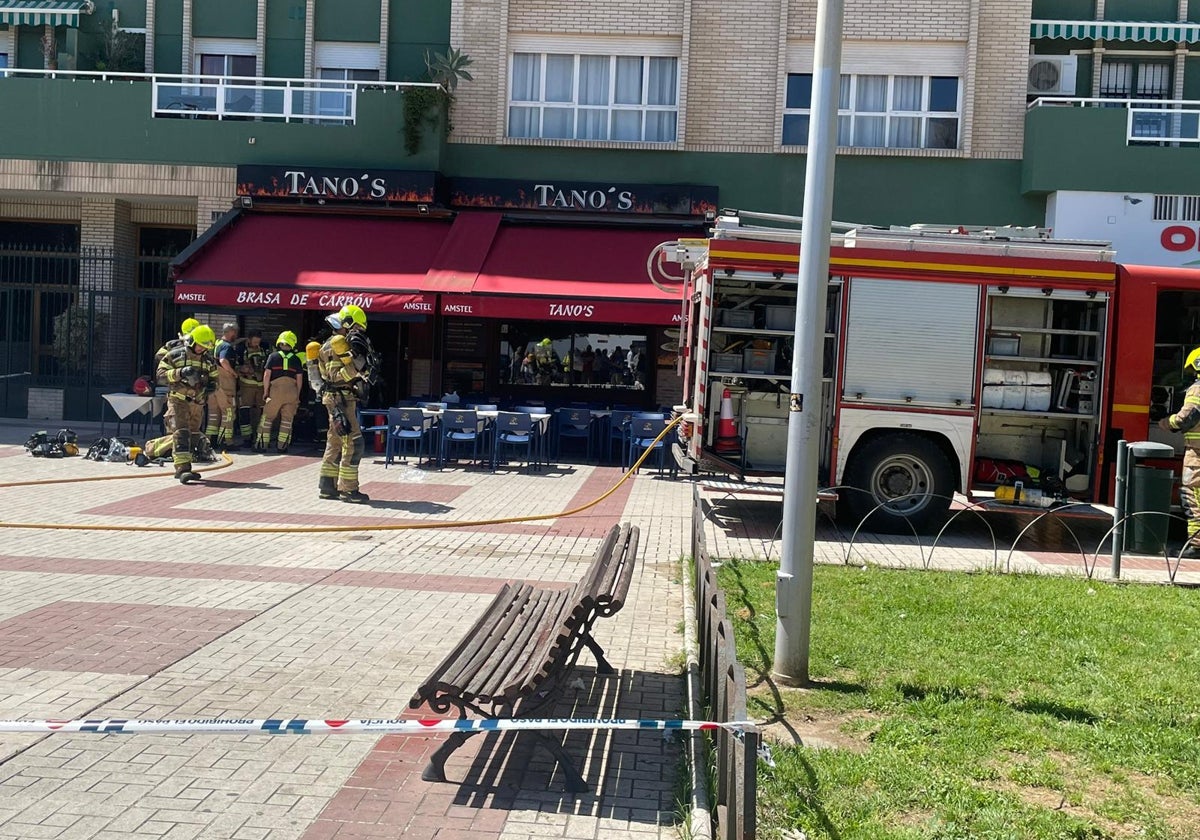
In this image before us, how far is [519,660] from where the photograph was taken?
200 inches

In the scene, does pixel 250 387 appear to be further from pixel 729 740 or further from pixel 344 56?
pixel 729 740

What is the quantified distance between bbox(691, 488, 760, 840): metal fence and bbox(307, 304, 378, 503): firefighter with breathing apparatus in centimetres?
792

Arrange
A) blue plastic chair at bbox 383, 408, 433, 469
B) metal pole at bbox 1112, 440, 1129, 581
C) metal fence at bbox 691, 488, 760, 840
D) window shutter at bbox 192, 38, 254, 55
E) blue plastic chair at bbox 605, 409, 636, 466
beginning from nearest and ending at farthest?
metal fence at bbox 691, 488, 760, 840 < metal pole at bbox 1112, 440, 1129, 581 < blue plastic chair at bbox 383, 408, 433, 469 < blue plastic chair at bbox 605, 409, 636, 466 < window shutter at bbox 192, 38, 254, 55

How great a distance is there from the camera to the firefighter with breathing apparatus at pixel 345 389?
12.9 m

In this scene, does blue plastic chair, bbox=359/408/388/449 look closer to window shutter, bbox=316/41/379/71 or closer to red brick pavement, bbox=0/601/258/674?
window shutter, bbox=316/41/379/71

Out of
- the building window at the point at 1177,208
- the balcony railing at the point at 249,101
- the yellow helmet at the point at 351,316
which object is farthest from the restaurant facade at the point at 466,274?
the building window at the point at 1177,208

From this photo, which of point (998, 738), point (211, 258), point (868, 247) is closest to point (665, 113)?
point (211, 258)

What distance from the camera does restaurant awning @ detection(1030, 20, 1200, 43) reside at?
19734mm

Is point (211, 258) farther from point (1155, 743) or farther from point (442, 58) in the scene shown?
point (1155, 743)

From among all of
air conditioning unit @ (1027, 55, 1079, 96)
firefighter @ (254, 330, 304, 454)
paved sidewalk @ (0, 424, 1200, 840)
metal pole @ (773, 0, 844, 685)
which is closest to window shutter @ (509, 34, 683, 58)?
air conditioning unit @ (1027, 55, 1079, 96)

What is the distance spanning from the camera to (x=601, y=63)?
20.6m

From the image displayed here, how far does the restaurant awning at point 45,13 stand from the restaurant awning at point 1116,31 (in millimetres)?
17549

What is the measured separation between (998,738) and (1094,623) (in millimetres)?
2847

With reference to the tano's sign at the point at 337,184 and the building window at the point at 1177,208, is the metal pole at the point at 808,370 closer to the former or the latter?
the tano's sign at the point at 337,184
